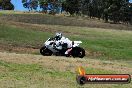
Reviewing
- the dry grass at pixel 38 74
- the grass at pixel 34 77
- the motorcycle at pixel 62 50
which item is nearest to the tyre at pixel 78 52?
the motorcycle at pixel 62 50

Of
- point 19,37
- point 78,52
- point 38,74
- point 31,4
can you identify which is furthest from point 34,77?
point 31,4

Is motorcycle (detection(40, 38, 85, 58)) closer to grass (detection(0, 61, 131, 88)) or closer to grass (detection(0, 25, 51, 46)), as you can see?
grass (detection(0, 25, 51, 46))

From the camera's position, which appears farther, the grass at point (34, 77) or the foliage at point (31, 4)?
the foliage at point (31, 4)

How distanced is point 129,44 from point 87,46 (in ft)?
27.0

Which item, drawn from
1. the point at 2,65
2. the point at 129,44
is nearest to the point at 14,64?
the point at 2,65

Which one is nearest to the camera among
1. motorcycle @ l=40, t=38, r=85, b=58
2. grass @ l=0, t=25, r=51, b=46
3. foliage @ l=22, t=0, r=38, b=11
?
motorcycle @ l=40, t=38, r=85, b=58

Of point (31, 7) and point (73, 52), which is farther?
point (31, 7)

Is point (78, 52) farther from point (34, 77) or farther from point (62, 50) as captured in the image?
point (34, 77)

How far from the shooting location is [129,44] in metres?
44.1

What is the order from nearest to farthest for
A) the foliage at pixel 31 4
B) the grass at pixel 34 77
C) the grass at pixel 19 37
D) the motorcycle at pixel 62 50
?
1. the grass at pixel 34 77
2. the motorcycle at pixel 62 50
3. the grass at pixel 19 37
4. the foliage at pixel 31 4

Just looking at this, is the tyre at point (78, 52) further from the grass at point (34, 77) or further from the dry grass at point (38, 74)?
the grass at point (34, 77)

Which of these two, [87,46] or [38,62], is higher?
[38,62]

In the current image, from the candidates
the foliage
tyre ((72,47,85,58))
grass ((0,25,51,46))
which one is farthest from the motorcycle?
the foliage

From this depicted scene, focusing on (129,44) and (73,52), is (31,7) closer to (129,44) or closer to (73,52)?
(129,44)
